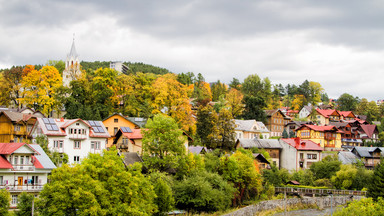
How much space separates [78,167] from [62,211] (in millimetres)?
4541

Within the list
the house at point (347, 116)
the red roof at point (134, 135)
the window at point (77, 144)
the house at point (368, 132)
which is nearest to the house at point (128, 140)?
the red roof at point (134, 135)

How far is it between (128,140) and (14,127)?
51.8 feet

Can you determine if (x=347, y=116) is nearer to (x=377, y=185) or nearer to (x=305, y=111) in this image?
(x=305, y=111)

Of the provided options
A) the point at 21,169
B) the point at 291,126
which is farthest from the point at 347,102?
the point at 21,169

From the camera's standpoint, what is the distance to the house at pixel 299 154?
80875 mm

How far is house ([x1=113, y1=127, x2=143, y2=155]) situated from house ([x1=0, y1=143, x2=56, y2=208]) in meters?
16.0

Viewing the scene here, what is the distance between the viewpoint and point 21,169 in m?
46.8

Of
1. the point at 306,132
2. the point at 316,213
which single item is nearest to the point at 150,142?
the point at 316,213

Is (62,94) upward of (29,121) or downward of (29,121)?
upward

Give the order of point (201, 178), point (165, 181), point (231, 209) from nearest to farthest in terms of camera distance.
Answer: point (165, 181) → point (201, 178) → point (231, 209)

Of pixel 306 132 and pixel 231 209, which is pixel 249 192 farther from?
pixel 306 132

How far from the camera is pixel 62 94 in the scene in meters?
78.6

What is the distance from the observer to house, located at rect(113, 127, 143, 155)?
208 feet

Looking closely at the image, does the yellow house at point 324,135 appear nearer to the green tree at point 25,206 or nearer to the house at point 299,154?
the house at point 299,154
